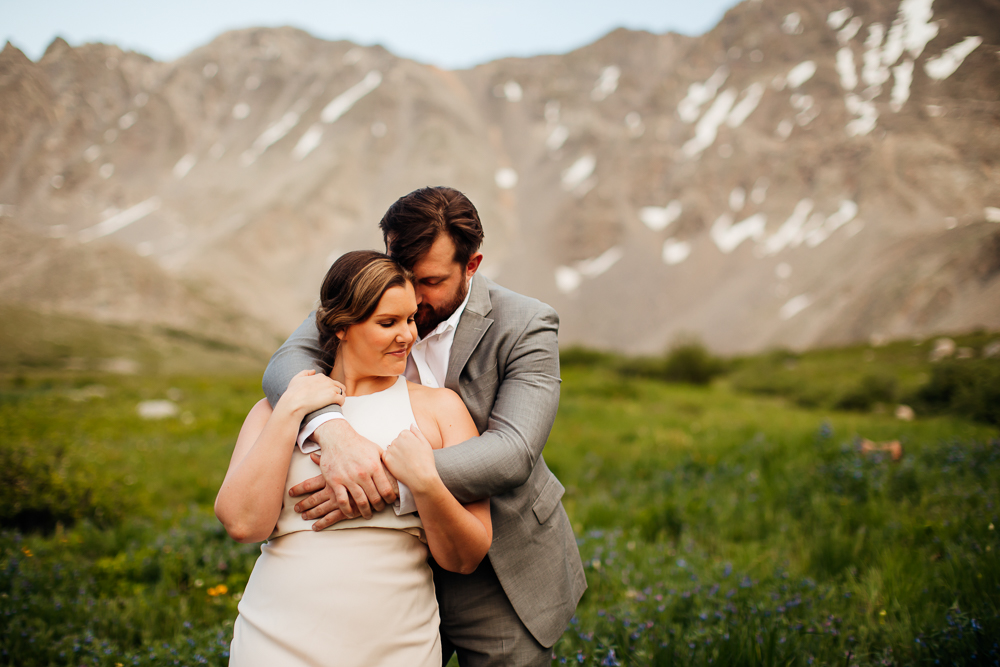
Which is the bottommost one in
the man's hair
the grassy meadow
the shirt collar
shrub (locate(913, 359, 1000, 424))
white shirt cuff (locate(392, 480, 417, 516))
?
shrub (locate(913, 359, 1000, 424))

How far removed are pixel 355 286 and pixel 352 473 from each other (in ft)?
2.21

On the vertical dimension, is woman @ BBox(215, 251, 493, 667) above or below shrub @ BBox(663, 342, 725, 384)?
above

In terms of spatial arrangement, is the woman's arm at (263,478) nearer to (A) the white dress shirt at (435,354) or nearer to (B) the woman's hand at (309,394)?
(B) the woman's hand at (309,394)

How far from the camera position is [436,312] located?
2.41 m

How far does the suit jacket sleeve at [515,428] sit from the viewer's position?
6.07 ft

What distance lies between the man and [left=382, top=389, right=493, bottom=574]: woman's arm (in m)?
0.19

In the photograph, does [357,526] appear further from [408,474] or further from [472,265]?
[472,265]

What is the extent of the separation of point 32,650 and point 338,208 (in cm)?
7751

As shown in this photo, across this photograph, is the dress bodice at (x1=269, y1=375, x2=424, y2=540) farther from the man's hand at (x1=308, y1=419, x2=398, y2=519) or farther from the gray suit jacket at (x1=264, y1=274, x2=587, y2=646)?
the gray suit jacket at (x1=264, y1=274, x2=587, y2=646)

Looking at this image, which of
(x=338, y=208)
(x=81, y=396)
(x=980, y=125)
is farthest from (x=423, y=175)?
(x=81, y=396)

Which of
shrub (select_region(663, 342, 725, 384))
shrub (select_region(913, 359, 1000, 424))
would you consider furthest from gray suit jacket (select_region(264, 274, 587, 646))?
shrub (select_region(663, 342, 725, 384))

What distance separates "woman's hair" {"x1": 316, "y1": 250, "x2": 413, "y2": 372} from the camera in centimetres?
199

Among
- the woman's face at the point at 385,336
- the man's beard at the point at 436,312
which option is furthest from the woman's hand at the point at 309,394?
the man's beard at the point at 436,312

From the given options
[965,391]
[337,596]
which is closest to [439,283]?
[337,596]
